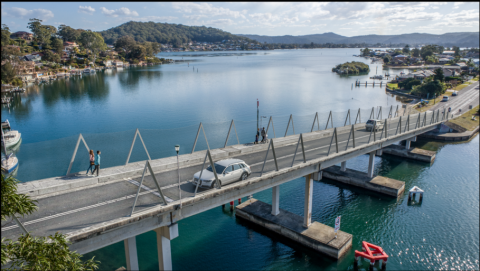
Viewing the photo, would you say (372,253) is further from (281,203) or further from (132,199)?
(132,199)

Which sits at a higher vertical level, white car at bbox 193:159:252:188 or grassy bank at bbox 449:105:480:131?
white car at bbox 193:159:252:188

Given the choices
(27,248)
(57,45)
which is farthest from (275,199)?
(57,45)

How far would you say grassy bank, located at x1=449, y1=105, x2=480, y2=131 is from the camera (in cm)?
6856

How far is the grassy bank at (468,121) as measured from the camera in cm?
6856

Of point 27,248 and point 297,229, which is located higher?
point 27,248

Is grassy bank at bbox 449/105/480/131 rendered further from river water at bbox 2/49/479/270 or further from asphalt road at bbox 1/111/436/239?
asphalt road at bbox 1/111/436/239

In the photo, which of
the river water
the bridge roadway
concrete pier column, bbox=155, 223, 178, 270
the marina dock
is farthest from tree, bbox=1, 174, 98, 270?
the marina dock

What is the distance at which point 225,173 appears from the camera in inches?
771

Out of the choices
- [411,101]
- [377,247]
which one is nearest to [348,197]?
[377,247]

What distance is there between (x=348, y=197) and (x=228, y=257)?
738 inches

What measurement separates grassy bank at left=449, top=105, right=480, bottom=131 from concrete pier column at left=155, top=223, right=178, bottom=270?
72.5 m

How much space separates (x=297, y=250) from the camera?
86.9 ft

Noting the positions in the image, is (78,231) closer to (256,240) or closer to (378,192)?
(256,240)

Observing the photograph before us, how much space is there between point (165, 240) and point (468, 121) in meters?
79.3
